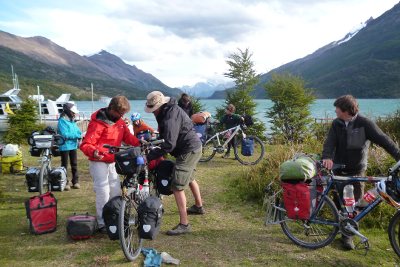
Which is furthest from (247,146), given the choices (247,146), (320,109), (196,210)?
(320,109)

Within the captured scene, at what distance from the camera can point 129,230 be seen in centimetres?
432

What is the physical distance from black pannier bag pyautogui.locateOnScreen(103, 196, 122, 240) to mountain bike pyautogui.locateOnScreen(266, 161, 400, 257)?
2.26 m

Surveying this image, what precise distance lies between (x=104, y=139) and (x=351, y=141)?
3.49 m

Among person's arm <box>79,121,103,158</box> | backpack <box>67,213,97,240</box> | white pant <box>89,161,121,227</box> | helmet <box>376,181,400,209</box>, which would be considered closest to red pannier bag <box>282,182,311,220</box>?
helmet <box>376,181,400,209</box>

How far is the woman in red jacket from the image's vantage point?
4.70 metres

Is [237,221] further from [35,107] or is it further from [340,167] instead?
[35,107]

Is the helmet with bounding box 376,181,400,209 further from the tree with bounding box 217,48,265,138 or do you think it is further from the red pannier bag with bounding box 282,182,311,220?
the tree with bounding box 217,48,265,138

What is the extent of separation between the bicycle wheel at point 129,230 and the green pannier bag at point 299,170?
6.76ft

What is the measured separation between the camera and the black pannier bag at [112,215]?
4.19 meters

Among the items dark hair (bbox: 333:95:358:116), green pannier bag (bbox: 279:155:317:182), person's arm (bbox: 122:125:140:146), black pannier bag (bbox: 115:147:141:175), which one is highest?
dark hair (bbox: 333:95:358:116)

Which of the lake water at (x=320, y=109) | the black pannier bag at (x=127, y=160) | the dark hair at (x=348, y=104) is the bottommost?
the lake water at (x=320, y=109)

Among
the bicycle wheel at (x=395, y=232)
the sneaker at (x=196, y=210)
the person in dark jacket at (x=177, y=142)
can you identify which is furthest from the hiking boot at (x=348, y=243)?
the sneaker at (x=196, y=210)

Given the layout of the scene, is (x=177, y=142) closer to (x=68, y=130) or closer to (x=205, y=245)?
(x=205, y=245)

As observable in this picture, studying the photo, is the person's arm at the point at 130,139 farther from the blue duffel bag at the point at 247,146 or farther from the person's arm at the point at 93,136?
the blue duffel bag at the point at 247,146
